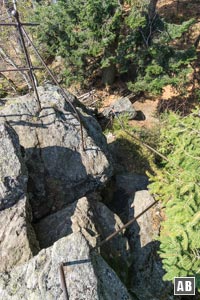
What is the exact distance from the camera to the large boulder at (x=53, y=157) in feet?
16.3

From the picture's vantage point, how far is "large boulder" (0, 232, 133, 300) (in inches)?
122

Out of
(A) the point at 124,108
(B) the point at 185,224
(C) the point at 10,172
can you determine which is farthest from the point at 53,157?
(A) the point at 124,108

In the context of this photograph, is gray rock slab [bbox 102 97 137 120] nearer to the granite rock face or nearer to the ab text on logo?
the granite rock face

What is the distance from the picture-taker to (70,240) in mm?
3404

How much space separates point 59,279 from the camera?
3.14 meters

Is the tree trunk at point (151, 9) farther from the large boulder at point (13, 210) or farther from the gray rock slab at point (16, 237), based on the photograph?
the gray rock slab at point (16, 237)

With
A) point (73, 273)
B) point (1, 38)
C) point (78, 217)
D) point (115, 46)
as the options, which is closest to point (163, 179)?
point (78, 217)

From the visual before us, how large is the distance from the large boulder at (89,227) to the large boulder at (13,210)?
0.49 meters

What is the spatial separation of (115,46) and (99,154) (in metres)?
6.33

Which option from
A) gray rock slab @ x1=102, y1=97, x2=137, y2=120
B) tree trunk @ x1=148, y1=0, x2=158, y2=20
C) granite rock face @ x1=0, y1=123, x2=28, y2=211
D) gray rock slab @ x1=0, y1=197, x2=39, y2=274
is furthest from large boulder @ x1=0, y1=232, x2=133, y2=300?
tree trunk @ x1=148, y1=0, x2=158, y2=20

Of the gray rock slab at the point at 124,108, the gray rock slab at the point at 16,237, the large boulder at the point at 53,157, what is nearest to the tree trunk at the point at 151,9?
the gray rock slab at the point at 124,108

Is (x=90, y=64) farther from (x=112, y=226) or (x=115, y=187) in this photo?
(x=112, y=226)

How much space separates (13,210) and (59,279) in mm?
1303

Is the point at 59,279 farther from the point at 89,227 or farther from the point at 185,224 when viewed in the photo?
the point at 185,224
